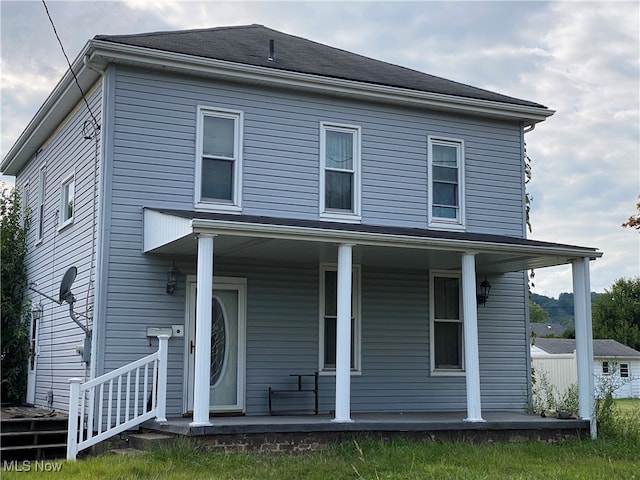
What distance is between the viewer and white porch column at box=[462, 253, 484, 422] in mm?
11727

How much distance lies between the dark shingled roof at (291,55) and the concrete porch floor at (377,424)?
5.39 m

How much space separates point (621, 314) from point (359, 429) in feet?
145

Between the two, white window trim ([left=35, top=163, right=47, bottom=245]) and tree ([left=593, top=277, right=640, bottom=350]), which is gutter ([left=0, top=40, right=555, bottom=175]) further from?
tree ([left=593, top=277, right=640, bottom=350])

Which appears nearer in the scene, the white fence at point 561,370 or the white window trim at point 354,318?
the white window trim at point 354,318

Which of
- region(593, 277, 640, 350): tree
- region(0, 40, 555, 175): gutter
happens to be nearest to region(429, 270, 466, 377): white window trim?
region(0, 40, 555, 175): gutter

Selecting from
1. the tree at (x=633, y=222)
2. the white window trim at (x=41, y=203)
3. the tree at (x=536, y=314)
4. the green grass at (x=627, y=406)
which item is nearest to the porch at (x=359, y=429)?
the white window trim at (x=41, y=203)

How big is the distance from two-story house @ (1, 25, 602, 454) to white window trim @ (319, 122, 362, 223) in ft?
0.10

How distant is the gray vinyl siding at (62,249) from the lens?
12.6 metres

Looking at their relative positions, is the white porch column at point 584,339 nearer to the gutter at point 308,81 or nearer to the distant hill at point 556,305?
the gutter at point 308,81

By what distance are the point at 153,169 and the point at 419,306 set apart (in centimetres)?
502

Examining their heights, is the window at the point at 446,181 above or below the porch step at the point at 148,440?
above

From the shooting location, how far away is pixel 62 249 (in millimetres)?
14203

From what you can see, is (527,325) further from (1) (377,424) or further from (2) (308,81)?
(2) (308,81)

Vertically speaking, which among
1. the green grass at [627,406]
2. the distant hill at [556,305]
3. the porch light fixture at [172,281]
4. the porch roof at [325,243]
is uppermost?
the distant hill at [556,305]
